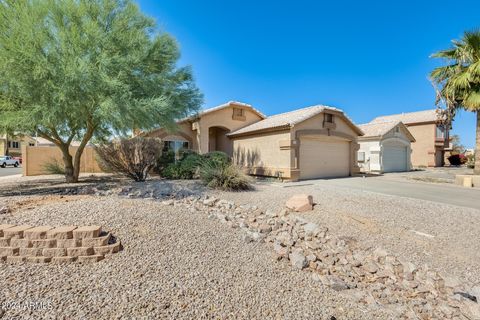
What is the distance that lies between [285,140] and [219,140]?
325 inches

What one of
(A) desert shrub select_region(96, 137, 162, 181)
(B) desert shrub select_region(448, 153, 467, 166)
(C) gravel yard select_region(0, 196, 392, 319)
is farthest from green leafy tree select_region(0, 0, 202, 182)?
(B) desert shrub select_region(448, 153, 467, 166)

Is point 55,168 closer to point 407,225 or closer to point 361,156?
point 407,225

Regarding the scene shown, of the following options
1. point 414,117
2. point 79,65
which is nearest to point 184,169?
point 79,65

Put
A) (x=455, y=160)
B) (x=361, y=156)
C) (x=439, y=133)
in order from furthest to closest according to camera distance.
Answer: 1. (x=455, y=160)
2. (x=439, y=133)
3. (x=361, y=156)

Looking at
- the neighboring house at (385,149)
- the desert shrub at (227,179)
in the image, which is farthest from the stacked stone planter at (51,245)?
the neighboring house at (385,149)

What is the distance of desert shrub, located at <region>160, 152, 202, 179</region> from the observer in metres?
13.3

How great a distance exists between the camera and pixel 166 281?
377 cm

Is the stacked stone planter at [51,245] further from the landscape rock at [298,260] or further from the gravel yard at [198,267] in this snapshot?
the landscape rock at [298,260]

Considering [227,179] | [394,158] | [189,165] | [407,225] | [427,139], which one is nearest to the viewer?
[407,225]

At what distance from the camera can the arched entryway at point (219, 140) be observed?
66.6 ft

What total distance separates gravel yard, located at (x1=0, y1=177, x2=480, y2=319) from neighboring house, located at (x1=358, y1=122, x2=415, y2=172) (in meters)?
15.0

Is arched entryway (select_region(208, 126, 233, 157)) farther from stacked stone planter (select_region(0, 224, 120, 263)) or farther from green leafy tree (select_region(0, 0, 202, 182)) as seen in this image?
stacked stone planter (select_region(0, 224, 120, 263))

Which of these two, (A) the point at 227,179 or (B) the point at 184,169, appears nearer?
(A) the point at 227,179

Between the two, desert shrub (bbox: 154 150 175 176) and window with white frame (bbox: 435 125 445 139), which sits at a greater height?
window with white frame (bbox: 435 125 445 139)
